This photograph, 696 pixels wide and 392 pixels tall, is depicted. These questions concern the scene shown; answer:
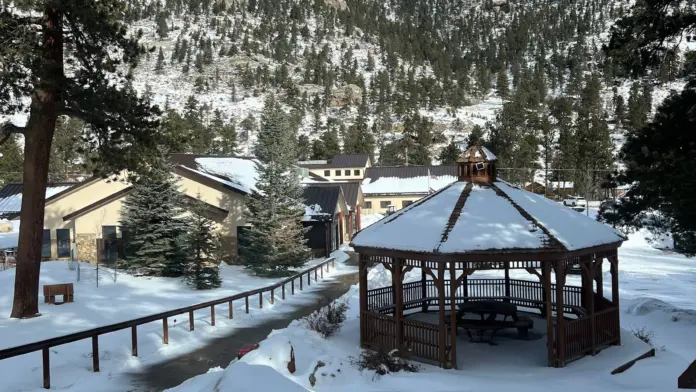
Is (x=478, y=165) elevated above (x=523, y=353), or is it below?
above

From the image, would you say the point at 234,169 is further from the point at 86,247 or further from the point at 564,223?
the point at 564,223

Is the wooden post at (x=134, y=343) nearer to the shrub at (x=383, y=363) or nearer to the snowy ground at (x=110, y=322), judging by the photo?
the snowy ground at (x=110, y=322)

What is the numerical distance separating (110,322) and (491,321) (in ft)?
36.6

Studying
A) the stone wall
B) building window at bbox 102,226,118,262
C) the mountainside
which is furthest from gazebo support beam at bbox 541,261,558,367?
the mountainside

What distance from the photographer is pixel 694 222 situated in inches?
627

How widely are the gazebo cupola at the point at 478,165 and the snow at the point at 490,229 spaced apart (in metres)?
1.14

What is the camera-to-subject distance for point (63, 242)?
1280 inches

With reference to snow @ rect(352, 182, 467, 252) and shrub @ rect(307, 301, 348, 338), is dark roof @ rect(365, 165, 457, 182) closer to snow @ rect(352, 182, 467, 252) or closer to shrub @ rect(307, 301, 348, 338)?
shrub @ rect(307, 301, 348, 338)

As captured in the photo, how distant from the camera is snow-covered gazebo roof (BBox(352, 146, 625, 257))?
11.3 meters

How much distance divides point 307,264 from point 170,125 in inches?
560

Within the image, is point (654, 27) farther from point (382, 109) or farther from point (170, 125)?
point (382, 109)

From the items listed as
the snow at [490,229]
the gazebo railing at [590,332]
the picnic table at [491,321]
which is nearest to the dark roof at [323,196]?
the picnic table at [491,321]

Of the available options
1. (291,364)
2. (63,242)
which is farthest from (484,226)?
(63,242)

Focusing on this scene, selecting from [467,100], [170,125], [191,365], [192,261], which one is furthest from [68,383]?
[467,100]
